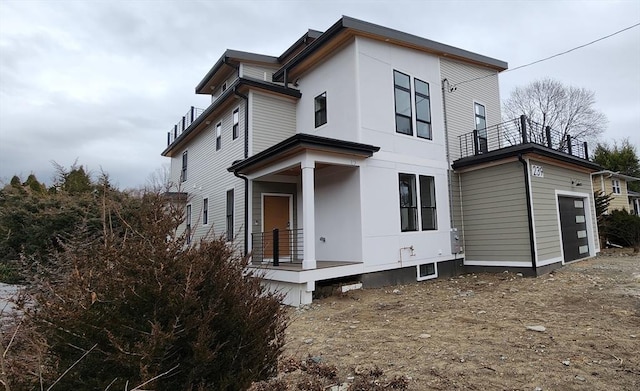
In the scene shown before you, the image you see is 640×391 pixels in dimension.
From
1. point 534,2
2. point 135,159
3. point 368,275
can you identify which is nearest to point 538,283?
point 368,275

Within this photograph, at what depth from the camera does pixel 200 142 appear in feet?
50.6

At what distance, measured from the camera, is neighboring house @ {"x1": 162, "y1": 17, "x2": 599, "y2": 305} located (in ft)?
30.0

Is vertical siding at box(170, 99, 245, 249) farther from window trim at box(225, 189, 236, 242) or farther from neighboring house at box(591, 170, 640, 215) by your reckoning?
neighboring house at box(591, 170, 640, 215)

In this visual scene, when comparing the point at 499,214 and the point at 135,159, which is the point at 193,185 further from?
the point at 135,159

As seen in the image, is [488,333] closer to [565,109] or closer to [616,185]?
[616,185]

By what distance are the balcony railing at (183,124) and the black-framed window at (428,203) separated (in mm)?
10755

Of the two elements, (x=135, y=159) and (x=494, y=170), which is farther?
(x=135, y=159)

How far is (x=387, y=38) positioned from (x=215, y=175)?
25.5ft

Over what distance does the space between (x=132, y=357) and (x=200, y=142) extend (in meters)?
14.5

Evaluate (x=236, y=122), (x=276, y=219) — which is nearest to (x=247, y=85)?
(x=236, y=122)

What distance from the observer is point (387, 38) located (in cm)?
996

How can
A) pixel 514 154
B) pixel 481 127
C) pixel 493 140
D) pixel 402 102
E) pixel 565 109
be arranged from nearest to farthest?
pixel 514 154
pixel 402 102
pixel 481 127
pixel 493 140
pixel 565 109

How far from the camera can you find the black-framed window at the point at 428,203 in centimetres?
1052

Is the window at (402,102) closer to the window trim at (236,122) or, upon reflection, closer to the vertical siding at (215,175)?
the vertical siding at (215,175)
